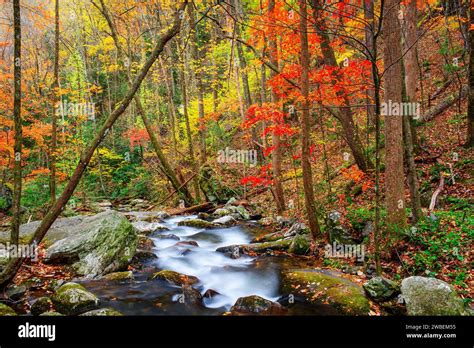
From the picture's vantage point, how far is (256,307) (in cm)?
580

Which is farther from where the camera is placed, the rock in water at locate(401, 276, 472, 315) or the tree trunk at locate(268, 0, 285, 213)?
the tree trunk at locate(268, 0, 285, 213)

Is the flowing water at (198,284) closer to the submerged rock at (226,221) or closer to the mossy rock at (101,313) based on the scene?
the mossy rock at (101,313)

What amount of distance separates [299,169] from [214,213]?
4.74 meters

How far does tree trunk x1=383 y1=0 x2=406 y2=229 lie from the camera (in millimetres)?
7480

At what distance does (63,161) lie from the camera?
20000mm

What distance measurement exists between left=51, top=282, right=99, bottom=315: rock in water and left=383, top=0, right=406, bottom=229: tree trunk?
6.64 m

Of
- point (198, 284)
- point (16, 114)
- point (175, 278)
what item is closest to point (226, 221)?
point (198, 284)

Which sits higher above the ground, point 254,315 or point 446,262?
point 446,262

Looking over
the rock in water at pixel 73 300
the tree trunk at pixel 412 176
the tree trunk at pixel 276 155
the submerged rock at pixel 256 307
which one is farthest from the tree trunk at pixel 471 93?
the rock in water at pixel 73 300

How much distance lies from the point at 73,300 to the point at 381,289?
Answer: 548 cm

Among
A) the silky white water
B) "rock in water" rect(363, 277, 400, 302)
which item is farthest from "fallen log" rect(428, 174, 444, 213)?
the silky white water

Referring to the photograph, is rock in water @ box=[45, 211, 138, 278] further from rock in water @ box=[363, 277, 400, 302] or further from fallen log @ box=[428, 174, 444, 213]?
fallen log @ box=[428, 174, 444, 213]

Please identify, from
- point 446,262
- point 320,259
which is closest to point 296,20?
point 320,259
